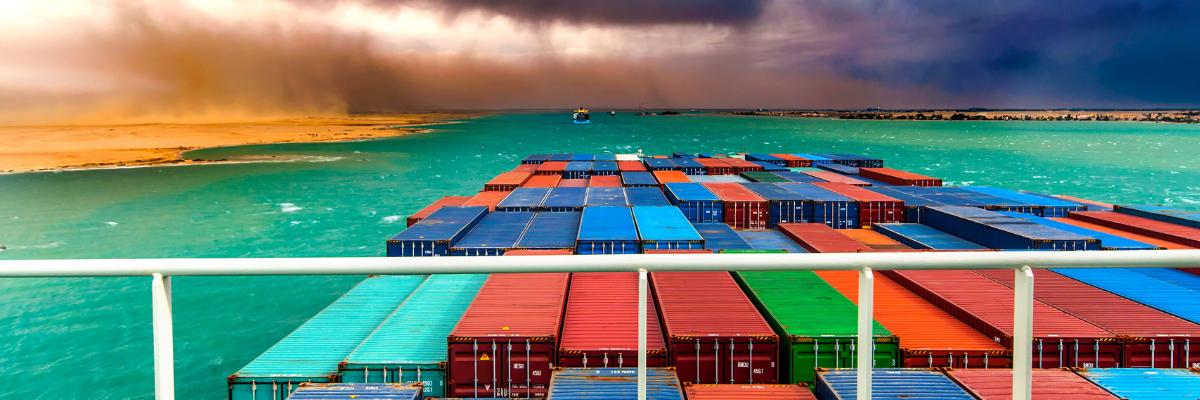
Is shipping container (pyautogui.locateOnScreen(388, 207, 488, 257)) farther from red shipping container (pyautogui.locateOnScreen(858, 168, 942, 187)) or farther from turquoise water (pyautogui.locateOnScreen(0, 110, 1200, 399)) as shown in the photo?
red shipping container (pyautogui.locateOnScreen(858, 168, 942, 187))

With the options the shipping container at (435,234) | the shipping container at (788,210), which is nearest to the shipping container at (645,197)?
the shipping container at (788,210)

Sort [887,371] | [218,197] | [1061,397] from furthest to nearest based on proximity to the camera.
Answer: [218,197] < [887,371] < [1061,397]

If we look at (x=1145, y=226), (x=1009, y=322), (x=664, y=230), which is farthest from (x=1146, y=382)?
(x=1145, y=226)

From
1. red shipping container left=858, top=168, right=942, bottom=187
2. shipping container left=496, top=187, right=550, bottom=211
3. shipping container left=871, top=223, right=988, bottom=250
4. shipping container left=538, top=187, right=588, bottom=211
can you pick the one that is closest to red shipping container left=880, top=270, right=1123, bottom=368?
shipping container left=871, top=223, right=988, bottom=250

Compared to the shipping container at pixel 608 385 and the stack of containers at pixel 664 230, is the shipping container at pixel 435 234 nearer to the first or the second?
the stack of containers at pixel 664 230

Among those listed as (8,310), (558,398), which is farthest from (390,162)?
(558,398)

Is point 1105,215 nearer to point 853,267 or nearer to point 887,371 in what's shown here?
point 887,371
